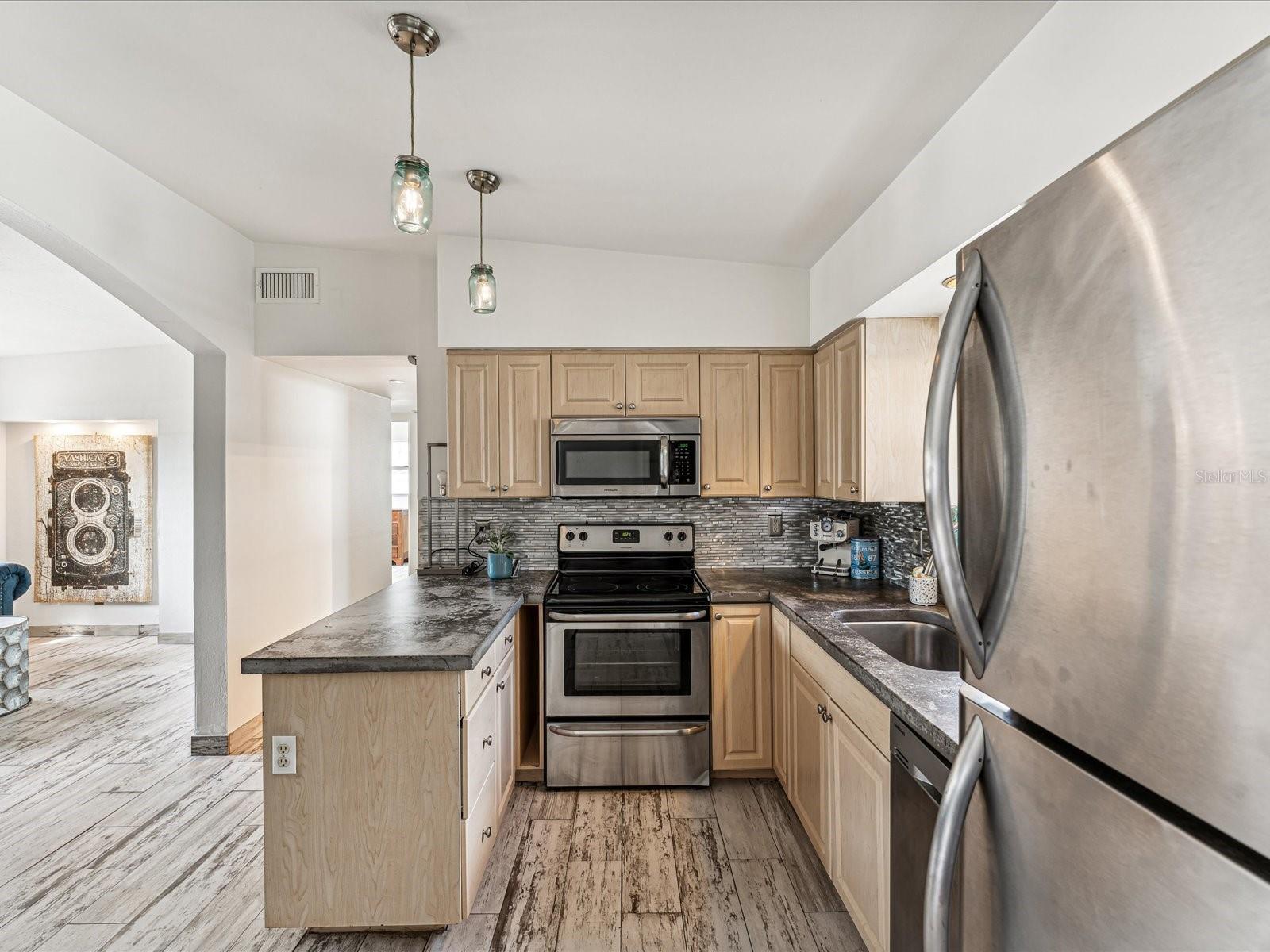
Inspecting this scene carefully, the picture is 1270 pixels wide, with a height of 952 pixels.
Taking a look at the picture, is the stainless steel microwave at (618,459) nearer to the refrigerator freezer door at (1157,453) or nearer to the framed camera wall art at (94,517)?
the refrigerator freezer door at (1157,453)

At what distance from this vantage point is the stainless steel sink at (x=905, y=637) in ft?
8.00

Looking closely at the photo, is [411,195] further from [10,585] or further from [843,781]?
[10,585]

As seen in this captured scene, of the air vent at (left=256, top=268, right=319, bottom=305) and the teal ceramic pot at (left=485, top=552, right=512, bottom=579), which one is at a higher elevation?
the air vent at (left=256, top=268, right=319, bottom=305)

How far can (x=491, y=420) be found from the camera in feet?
11.1

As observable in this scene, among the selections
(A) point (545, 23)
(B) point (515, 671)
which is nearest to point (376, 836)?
(B) point (515, 671)

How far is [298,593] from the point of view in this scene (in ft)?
14.5

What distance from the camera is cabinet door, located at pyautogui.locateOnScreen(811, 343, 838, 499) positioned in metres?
3.13

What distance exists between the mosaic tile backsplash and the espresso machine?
0.85 feet

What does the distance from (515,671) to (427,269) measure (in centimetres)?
233

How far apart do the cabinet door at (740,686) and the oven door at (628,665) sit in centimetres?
7

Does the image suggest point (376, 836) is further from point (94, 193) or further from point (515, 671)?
point (94, 193)

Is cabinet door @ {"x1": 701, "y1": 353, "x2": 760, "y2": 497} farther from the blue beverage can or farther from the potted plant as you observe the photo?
the potted plant

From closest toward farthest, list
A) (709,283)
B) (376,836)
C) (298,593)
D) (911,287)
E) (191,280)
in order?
(376,836) < (911,287) < (191,280) < (709,283) < (298,593)

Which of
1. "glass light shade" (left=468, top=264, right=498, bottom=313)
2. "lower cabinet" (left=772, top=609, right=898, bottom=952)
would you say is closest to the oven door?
"lower cabinet" (left=772, top=609, right=898, bottom=952)
